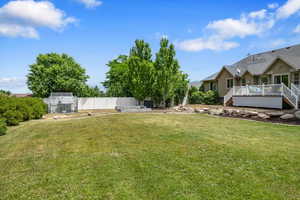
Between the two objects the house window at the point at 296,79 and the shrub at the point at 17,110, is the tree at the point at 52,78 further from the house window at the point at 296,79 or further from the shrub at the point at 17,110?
the house window at the point at 296,79

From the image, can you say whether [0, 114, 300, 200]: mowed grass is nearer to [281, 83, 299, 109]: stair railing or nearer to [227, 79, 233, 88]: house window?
[281, 83, 299, 109]: stair railing

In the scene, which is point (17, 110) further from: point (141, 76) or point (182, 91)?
point (182, 91)

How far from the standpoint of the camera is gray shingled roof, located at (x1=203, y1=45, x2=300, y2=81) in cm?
1668

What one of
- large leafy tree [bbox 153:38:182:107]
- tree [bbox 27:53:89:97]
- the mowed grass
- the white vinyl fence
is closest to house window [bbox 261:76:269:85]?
large leafy tree [bbox 153:38:182:107]

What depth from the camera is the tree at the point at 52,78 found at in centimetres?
2281

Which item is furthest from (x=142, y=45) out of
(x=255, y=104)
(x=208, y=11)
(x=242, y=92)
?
(x=255, y=104)

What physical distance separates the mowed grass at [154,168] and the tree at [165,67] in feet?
43.8

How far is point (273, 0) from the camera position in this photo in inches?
542

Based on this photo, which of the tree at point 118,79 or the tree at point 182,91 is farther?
the tree at point 118,79

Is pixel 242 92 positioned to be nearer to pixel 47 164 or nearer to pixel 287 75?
pixel 287 75

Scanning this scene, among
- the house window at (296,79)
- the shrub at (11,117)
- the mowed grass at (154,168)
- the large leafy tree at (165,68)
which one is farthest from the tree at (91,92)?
the house window at (296,79)

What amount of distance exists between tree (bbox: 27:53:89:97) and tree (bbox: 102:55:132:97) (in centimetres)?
442

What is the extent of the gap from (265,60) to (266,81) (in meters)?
4.05

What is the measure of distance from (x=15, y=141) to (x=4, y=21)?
32.7 feet
